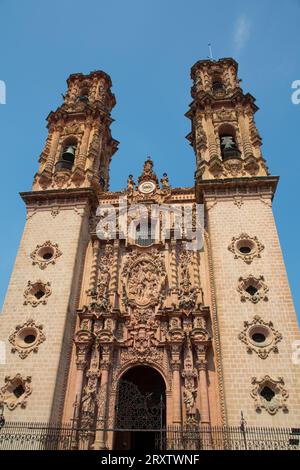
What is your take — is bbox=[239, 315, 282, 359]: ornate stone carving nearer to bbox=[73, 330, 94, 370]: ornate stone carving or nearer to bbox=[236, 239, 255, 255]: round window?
bbox=[236, 239, 255, 255]: round window

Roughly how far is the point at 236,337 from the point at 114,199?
9915mm

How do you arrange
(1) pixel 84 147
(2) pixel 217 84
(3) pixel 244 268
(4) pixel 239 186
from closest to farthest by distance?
(3) pixel 244 268 < (4) pixel 239 186 < (1) pixel 84 147 < (2) pixel 217 84

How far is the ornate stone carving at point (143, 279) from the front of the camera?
17641 mm

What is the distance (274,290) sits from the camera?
1619 cm

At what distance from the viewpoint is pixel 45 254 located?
18984mm

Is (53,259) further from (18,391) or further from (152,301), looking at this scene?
(18,391)

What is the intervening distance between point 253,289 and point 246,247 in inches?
83.8

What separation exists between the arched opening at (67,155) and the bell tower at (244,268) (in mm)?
7132

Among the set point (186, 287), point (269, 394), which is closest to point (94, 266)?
point (186, 287)

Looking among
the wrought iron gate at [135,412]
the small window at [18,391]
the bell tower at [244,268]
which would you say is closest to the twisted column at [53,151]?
the bell tower at [244,268]

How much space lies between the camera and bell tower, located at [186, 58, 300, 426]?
14.0 meters

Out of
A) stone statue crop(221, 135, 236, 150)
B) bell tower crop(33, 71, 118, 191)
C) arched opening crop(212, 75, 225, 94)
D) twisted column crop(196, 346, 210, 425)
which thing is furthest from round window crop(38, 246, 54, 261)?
arched opening crop(212, 75, 225, 94)

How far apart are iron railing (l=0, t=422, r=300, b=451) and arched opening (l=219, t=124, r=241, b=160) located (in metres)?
13.4

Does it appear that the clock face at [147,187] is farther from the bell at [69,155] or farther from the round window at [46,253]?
the round window at [46,253]
